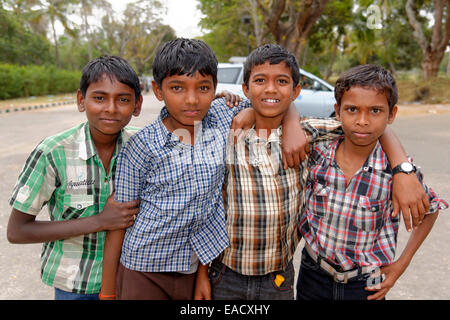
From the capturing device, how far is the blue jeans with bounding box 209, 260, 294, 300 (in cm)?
155

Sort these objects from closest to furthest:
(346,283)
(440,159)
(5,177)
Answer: (346,283), (5,177), (440,159)

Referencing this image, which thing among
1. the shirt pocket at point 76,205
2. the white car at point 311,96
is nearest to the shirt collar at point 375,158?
the shirt pocket at point 76,205

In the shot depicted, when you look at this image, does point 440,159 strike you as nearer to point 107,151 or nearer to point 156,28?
point 107,151

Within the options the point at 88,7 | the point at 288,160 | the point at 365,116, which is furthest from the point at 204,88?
the point at 88,7

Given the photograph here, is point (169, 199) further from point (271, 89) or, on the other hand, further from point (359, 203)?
point (359, 203)

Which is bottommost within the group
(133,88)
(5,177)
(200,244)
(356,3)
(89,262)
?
(5,177)

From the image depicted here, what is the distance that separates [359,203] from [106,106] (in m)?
1.15

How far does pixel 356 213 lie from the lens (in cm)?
150

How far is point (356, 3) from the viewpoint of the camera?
790 inches

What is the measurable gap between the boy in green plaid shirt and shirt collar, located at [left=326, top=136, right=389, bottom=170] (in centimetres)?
87

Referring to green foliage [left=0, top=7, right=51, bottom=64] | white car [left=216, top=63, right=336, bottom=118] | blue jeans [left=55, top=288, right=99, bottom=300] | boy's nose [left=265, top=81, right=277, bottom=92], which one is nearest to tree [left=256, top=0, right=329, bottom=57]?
white car [left=216, top=63, right=336, bottom=118]
